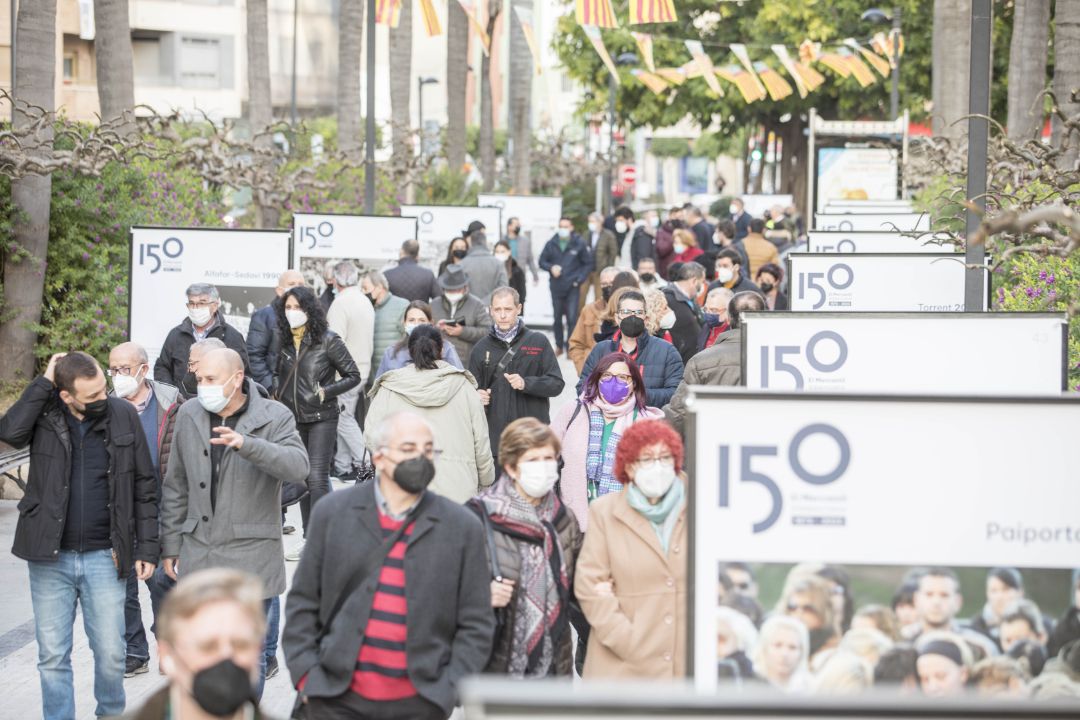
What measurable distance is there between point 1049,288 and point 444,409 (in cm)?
414

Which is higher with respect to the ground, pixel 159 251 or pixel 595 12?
pixel 595 12

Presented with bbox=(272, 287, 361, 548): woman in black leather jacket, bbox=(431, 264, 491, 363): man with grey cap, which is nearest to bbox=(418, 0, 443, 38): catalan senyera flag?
bbox=(431, 264, 491, 363): man with grey cap

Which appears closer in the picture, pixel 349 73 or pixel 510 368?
pixel 510 368

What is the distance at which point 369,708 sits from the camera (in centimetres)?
564

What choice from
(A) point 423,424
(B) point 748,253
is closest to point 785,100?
(B) point 748,253

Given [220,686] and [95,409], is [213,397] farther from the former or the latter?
[220,686]

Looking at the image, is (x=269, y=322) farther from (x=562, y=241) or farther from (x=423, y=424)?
(x=562, y=241)

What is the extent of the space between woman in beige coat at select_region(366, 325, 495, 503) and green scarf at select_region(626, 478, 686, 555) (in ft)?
8.34

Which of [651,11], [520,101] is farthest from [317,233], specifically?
[520,101]

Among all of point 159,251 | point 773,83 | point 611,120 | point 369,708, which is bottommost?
point 369,708

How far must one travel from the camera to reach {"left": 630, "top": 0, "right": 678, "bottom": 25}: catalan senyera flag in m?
20.6

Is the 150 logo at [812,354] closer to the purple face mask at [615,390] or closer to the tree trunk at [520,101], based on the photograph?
the purple face mask at [615,390]

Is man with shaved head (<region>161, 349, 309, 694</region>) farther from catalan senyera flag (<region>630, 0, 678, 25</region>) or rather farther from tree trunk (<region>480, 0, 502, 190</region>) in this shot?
tree trunk (<region>480, 0, 502, 190</region>)

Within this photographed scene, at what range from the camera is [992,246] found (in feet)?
44.3
